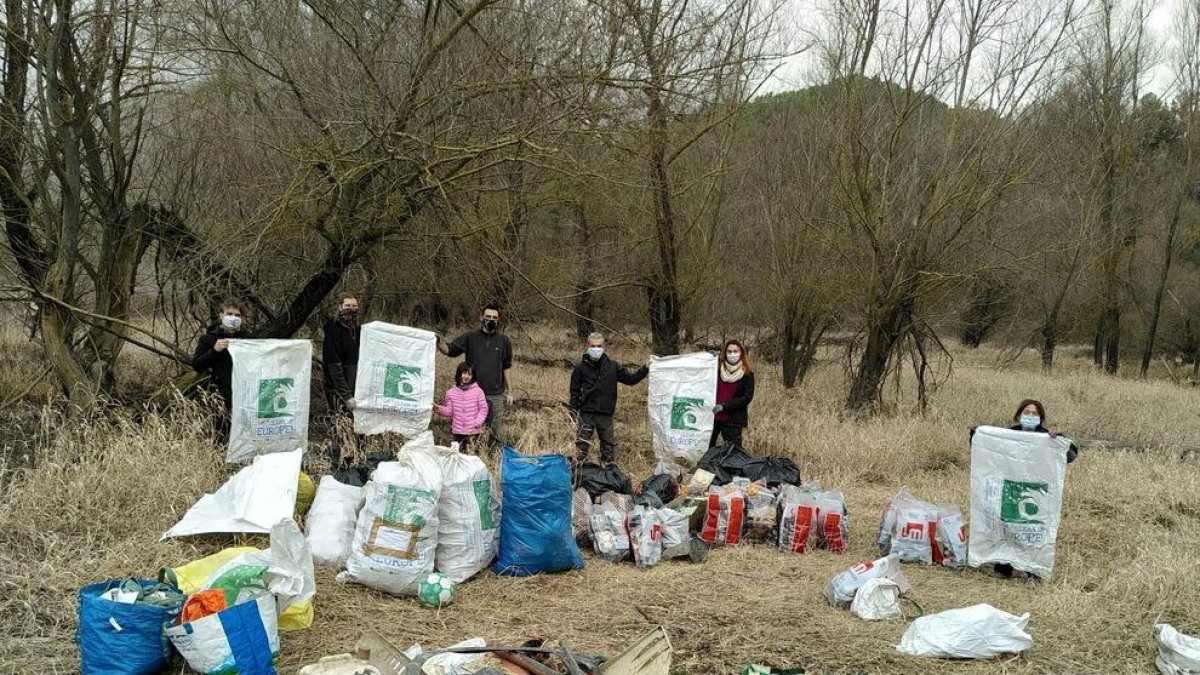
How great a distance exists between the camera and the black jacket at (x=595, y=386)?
7270mm

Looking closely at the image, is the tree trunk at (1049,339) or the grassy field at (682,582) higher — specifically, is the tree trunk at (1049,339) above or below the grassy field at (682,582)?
above

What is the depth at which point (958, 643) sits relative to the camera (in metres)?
4.00

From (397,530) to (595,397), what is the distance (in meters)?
2.90

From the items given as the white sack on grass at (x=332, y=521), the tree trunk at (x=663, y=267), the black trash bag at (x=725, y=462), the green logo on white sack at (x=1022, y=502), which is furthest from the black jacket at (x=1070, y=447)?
the tree trunk at (x=663, y=267)

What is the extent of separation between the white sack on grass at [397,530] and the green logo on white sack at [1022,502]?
138 inches

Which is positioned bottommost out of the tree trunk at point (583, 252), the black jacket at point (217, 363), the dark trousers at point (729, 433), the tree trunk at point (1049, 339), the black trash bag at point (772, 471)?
the black trash bag at point (772, 471)

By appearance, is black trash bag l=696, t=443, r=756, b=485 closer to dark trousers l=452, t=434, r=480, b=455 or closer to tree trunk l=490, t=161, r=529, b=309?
dark trousers l=452, t=434, r=480, b=455

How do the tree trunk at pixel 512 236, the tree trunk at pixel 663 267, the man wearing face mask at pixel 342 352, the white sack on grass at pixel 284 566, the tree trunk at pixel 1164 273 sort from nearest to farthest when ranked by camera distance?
the white sack on grass at pixel 284 566 < the man wearing face mask at pixel 342 352 < the tree trunk at pixel 512 236 < the tree trunk at pixel 663 267 < the tree trunk at pixel 1164 273

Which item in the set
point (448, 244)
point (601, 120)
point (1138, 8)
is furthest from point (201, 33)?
point (1138, 8)

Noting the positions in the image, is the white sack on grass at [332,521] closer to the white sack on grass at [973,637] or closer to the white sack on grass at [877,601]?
the white sack on grass at [877,601]

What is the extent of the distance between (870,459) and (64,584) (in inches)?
245

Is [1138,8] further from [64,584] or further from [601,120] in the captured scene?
[64,584]

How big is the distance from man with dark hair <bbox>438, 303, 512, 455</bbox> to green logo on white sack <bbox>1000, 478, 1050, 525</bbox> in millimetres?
3815

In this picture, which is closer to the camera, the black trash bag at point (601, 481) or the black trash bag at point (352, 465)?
the black trash bag at point (352, 465)
